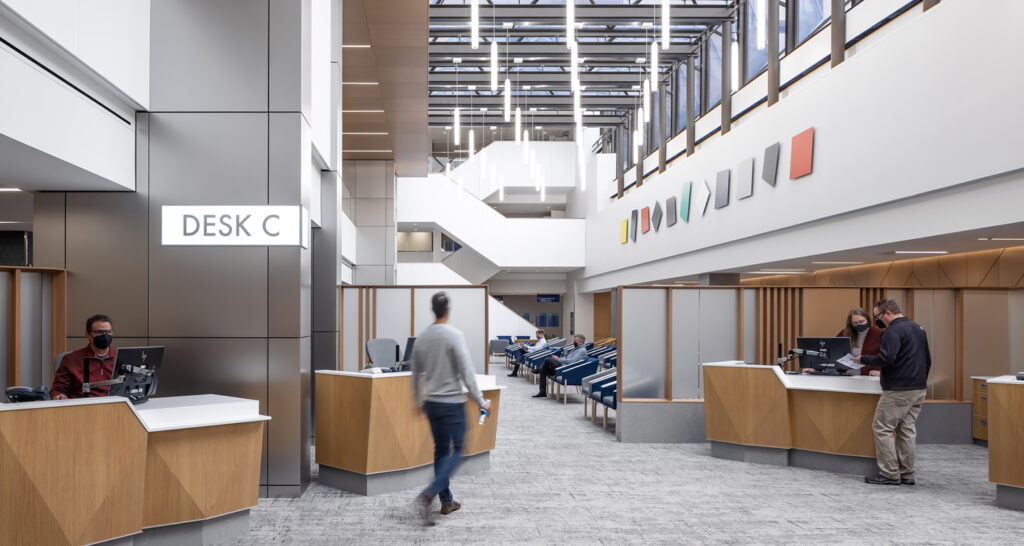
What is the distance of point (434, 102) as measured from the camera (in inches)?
832

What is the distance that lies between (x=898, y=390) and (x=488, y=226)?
59.0 ft

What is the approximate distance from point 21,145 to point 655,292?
6.77 m

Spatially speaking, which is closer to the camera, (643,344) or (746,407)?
(746,407)

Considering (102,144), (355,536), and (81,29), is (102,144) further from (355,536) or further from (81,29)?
(355,536)

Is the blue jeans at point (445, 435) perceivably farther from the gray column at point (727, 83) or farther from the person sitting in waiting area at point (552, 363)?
the gray column at point (727, 83)

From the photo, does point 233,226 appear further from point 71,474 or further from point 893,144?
point 893,144

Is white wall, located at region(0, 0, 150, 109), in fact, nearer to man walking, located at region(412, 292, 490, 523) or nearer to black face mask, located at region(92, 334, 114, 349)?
black face mask, located at region(92, 334, 114, 349)

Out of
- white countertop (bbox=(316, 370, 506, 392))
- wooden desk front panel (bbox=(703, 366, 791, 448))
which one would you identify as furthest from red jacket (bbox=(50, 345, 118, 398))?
wooden desk front panel (bbox=(703, 366, 791, 448))

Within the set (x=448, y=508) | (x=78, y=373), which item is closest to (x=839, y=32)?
(x=448, y=508)

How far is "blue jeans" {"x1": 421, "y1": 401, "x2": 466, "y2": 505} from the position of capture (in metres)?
4.95

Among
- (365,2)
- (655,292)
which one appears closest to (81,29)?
(365,2)

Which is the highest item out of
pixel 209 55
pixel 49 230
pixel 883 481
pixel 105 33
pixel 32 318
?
pixel 209 55

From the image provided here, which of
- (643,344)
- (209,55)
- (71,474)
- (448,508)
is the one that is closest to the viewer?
(71,474)

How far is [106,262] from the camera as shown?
5.70 metres
